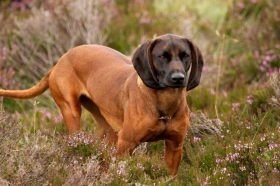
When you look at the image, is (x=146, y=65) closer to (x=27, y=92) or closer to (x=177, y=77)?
(x=177, y=77)

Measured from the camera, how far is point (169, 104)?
6.30m

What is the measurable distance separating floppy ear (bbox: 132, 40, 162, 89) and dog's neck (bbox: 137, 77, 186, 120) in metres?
0.12

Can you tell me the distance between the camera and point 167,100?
20.7 feet

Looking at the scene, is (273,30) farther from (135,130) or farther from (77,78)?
(135,130)

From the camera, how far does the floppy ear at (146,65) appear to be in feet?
20.2

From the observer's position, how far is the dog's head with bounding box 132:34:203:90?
6.01 metres

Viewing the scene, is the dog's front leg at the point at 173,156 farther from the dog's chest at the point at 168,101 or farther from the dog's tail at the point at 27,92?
the dog's tail at the point at 27,92

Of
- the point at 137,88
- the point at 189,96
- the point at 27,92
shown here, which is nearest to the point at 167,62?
the point at 137,88

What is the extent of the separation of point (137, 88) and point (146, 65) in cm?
35

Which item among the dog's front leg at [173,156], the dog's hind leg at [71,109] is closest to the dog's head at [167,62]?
the dog's front leg at [173,156]

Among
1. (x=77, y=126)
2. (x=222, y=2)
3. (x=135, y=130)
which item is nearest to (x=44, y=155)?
(x=135, y=130)

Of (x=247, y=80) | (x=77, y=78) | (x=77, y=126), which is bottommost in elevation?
(x=247, y=80)

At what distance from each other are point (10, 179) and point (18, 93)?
8.22 ft

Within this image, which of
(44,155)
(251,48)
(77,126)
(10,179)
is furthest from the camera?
(251,48)
